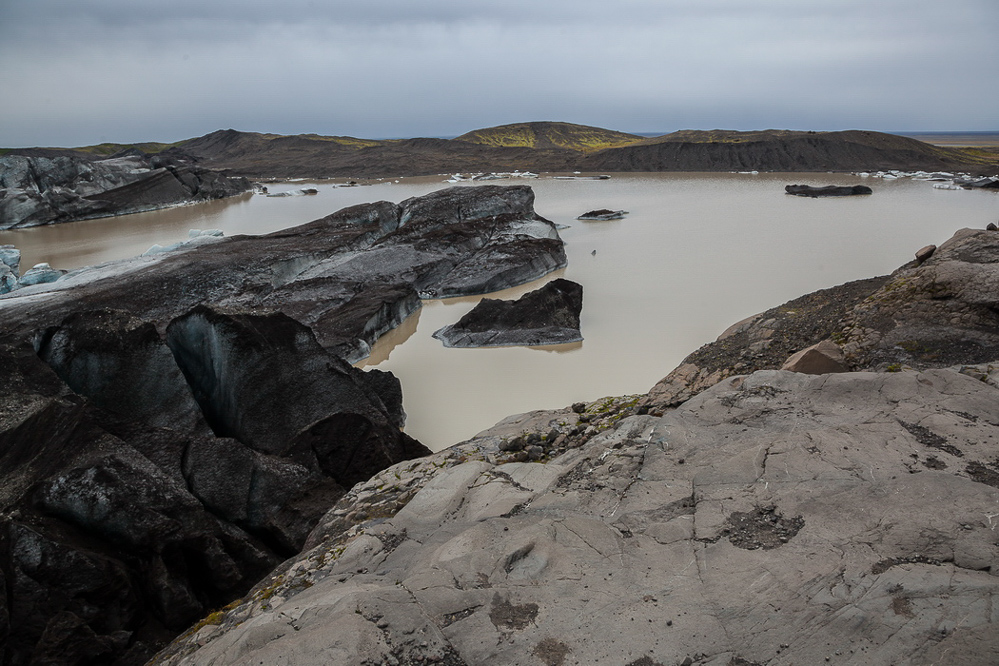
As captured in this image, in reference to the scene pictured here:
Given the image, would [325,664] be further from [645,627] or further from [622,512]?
[622,512]

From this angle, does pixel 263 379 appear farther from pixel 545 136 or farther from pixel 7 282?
pixel 545 136

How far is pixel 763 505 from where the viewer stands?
3.87 metres

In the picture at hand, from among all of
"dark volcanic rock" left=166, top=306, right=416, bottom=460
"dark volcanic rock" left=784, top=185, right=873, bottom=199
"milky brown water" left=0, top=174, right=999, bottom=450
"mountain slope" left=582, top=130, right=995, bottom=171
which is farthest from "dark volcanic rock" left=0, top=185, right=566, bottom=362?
"mountain slope" left=582, top=130, right=995, bottom=171

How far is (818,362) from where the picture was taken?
6246 mm

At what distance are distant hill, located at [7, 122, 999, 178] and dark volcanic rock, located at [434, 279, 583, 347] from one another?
61.2 m

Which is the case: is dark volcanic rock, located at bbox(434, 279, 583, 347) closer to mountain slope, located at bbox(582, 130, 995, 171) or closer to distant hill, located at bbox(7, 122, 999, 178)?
distant hill, located at bbox(7, 122, 999, 178)

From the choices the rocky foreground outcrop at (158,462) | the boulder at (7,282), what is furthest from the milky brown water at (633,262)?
the boulder at (7,282)

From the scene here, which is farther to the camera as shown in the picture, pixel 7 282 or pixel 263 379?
pixel 7 282

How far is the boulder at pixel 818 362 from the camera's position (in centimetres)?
623

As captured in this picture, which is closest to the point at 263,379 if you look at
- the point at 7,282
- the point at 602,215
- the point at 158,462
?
the point at 158,462

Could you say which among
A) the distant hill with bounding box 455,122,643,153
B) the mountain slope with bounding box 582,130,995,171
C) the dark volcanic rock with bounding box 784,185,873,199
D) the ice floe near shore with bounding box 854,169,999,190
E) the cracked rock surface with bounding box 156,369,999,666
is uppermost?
the distant hill with bounding box 455,122,643,153

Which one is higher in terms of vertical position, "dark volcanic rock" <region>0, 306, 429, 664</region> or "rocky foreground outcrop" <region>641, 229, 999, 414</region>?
"rocky foreground outcrop" <region>641, 229, 999, 414</region>

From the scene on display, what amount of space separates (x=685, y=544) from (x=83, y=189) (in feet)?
174

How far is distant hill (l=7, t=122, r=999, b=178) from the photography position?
66.2 meters
